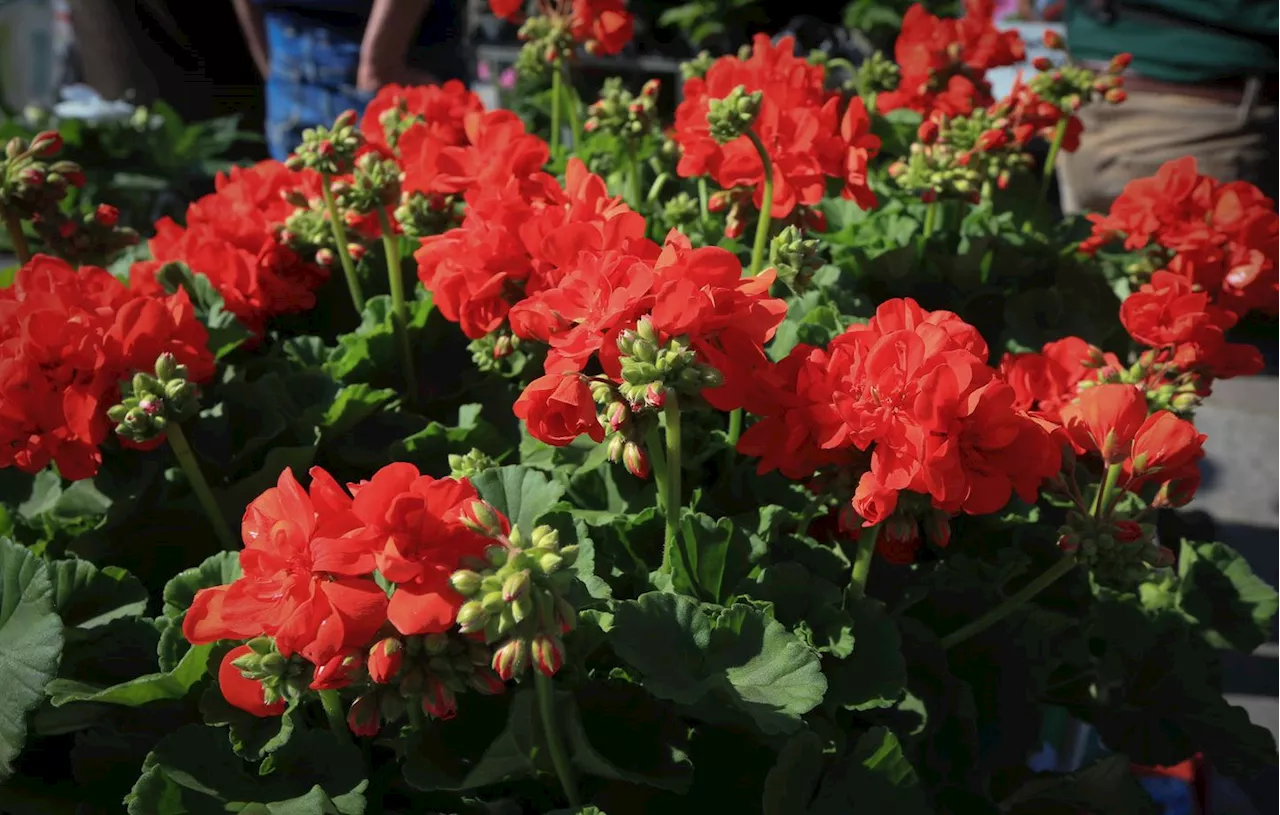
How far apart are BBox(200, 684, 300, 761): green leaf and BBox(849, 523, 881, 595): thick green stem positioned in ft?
1.76

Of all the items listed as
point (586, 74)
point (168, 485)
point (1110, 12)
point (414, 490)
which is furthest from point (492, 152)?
point (586, 74)

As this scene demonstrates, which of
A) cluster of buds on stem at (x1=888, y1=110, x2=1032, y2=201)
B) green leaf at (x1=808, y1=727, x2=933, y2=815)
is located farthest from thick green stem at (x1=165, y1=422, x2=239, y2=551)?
cluster of buds on stem at (x1=888, y1=110, x2=1032, y2=201)

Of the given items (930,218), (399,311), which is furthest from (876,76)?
(399,311)

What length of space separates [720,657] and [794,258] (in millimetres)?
408

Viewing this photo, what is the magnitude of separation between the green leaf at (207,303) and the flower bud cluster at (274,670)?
0.68 meters

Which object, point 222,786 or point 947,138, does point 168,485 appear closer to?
point 222,786

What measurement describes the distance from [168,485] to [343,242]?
38 centimetres

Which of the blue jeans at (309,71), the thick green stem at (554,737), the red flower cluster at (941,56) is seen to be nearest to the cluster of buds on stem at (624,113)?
the red flower cluster at (941,56)

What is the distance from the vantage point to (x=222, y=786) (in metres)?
0.92

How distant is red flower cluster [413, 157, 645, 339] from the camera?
109 cm

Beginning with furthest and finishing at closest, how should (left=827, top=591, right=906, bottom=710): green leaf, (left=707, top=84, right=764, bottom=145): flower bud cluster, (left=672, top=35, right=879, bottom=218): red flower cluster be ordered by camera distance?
(left=672, top=35, right=879, bottom=218): red flower cluster < (left=707, top=84, right=764, bottom=145): flower bud cluster < (left=827, top=591, right=906, bottom=710): green leaf

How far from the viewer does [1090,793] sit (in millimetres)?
1231

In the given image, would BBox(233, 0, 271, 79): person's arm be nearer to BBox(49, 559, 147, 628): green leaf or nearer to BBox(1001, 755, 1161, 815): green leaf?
Answer: BBox(49, 559, 147, 628): green leaf

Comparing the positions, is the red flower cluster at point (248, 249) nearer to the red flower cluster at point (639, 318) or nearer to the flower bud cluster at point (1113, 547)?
the red flower cluster at point (639, 318)
